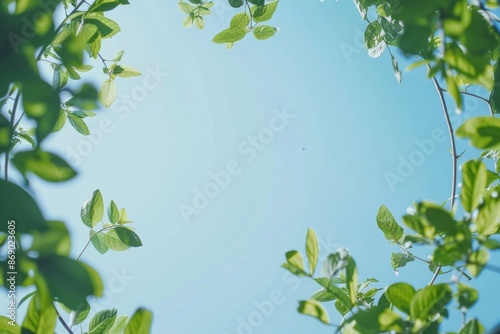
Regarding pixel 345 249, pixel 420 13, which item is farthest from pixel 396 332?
pixel 420 13

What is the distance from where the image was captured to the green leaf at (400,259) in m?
1.44

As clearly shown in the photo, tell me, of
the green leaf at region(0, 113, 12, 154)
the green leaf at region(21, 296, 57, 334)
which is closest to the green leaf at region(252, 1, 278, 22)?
the green leaf at region(0, 113, 12, 154)

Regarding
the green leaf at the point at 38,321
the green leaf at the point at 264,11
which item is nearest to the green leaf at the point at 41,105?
the green leaf at the point at 38,321

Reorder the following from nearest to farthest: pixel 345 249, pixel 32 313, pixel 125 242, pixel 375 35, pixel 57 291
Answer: pixel 57 291, pixel 32 313, pixel 345 249, pixel 125 242, pixel 375 35

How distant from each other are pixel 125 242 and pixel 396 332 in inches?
35.4

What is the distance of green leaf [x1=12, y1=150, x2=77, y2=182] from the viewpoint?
0.55 metres

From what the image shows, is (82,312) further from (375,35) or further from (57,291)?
(375,35)

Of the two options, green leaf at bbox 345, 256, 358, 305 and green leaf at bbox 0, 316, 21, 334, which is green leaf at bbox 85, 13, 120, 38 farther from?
green leaf at bbox 345, 256, 358, 305

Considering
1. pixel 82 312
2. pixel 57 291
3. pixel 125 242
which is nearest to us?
pixel 57 291

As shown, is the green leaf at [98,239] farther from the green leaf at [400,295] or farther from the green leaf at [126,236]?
the green leaf at [400,295]

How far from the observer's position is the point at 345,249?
0.83m

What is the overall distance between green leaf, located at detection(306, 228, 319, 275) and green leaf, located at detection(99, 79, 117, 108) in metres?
1.11

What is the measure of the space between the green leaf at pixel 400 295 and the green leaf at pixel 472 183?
0.56 ft

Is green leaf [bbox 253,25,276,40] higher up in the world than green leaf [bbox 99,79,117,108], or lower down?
higher up
